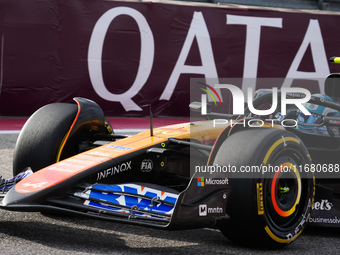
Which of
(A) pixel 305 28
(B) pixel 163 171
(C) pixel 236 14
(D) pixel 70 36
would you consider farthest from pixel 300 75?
(B) pixel 163 171

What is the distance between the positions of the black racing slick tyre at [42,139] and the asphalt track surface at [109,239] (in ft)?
1.27

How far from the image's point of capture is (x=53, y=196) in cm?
397

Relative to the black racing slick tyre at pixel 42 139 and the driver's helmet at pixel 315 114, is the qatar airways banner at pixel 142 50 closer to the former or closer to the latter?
the black racing slick tyre at pixel 42 139

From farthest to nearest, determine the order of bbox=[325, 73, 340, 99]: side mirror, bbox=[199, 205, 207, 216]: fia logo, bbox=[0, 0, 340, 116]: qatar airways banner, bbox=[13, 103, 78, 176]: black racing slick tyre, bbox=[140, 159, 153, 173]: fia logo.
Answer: bbox=[0, 0, 340, 116]: qatar airways banner, bbox=[325, 73, 340, 99]: side mirror, bbox=[13, 103, 78, 176]: black racing slick tyre, bbox=[140, 159, 153, 173]: fia logo, bbox=[199, 205, 207, 216]: fia logo

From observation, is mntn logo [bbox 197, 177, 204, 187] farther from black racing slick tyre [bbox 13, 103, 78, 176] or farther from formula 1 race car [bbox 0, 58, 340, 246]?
black racing slick tyre [bbox 13, 103, 78, 176]

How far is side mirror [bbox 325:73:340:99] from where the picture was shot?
535 centimetres

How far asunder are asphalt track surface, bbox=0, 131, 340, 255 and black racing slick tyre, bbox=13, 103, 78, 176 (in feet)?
1.27

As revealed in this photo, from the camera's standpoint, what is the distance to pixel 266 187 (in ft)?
13.2

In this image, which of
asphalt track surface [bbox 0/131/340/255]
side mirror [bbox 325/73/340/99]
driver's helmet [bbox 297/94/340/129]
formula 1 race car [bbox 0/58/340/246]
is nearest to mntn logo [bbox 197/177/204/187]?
formula 1 race car [bbox 0/58/340/246]

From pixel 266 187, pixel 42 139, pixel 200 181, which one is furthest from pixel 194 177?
pixel 42 139

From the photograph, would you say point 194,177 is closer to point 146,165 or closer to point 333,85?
point 146,165

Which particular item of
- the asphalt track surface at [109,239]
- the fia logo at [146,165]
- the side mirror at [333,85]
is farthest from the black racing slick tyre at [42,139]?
the side mirror at [333,85]

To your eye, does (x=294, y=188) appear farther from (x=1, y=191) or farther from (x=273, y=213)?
(x=1, y=191)

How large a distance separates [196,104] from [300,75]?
793 centimetres
